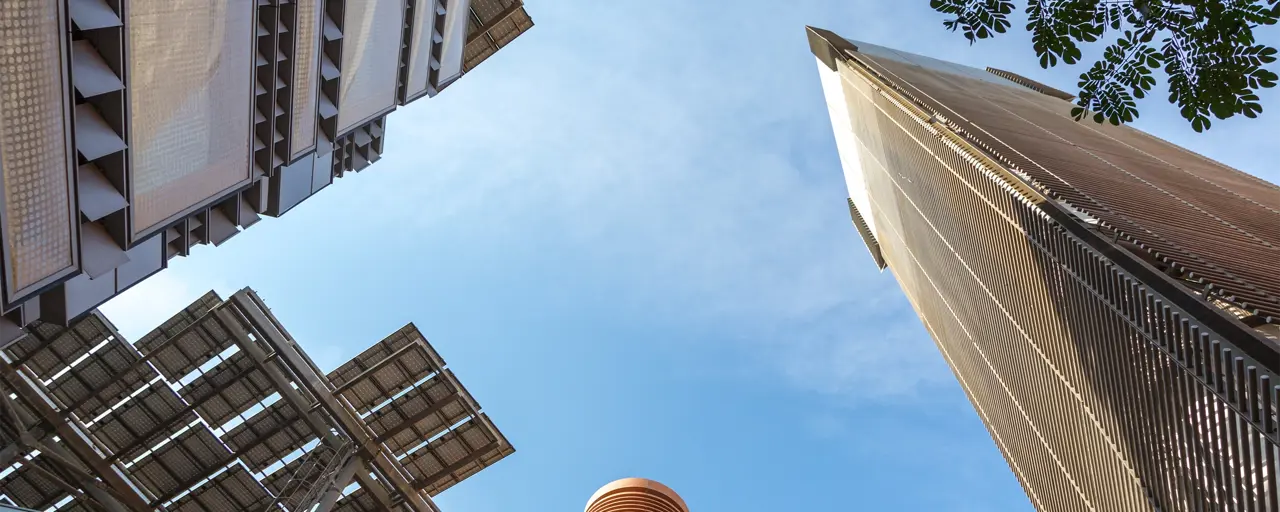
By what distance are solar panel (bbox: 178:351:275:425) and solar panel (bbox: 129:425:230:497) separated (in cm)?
57

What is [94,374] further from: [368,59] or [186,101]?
[186,101]

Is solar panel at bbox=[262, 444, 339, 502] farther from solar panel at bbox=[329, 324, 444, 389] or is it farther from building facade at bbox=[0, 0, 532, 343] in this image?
building facade at bbox=[0, 0, 532, 343]

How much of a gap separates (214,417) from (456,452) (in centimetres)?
693

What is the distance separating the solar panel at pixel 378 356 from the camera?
2375 cm

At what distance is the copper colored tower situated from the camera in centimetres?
1220

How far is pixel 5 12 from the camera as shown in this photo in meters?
7.34

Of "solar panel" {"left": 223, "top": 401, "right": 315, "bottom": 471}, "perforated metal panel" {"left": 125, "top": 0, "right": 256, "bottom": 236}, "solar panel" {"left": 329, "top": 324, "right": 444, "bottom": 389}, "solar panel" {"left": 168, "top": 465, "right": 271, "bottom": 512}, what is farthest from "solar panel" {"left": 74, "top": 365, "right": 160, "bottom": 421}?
"perforated metal panel" {"left": 125, "top": 0, "right": 256, "bottom": 236}

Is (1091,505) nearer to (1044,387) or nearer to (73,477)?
(1044,387)

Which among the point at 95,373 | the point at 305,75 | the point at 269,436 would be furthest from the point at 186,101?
the point at 269,436

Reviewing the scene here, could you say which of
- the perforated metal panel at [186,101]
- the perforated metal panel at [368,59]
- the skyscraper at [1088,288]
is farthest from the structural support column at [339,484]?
the skyscraper at [1088,288]

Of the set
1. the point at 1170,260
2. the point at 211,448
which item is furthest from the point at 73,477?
the point at 1170,260

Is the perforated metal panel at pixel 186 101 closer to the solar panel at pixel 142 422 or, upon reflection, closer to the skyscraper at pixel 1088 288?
the solar panel at pixel 142 422

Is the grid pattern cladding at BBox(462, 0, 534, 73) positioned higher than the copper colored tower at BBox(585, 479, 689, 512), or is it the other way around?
the grid pattern cladding at BBox(462, 0, 534, 73)

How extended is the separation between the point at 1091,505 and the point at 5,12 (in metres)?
32.6
